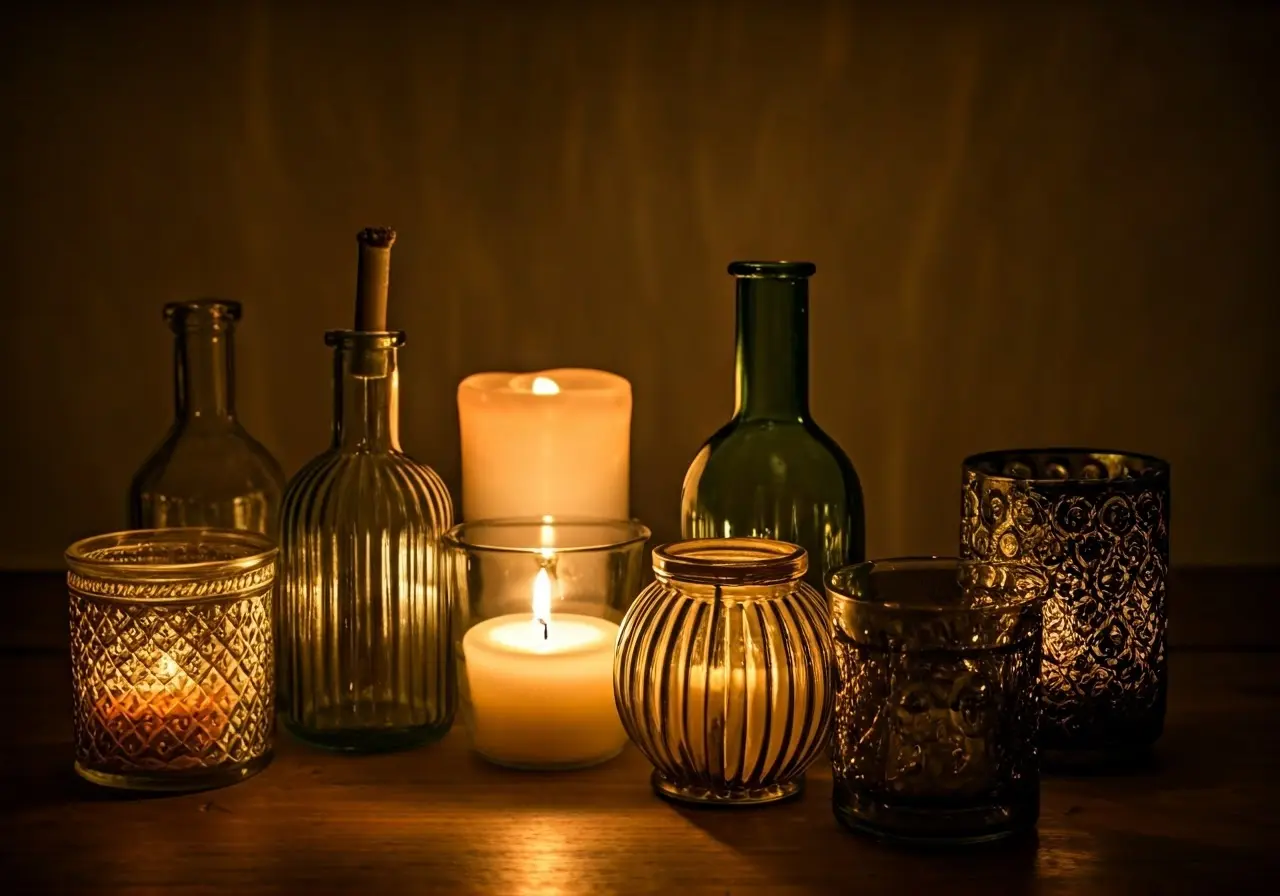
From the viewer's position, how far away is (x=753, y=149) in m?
1.03

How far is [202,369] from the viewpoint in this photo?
945mm

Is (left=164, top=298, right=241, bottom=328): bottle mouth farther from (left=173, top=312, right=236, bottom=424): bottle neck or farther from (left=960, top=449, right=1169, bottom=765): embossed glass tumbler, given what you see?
(left=960, top=449, right=1169, bottom=765): embossed glass tumbler

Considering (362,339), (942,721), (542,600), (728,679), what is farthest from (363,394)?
(942,721)

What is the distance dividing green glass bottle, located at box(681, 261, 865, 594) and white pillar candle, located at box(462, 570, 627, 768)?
0.12 m

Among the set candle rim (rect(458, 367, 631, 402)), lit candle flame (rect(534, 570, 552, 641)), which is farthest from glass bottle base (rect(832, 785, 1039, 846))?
candle rim (rect(458, 367, 631, 402))

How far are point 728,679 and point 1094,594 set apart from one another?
212 mm

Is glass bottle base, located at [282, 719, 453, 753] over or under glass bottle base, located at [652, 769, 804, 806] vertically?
over

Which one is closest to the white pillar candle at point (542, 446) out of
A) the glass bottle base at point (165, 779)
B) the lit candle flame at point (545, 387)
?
the lit candle flame at point (545, 387)

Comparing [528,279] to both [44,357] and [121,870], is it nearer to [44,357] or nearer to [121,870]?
[44,357]

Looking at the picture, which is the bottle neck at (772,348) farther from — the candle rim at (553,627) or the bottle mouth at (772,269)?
the candle rim at (553,627)

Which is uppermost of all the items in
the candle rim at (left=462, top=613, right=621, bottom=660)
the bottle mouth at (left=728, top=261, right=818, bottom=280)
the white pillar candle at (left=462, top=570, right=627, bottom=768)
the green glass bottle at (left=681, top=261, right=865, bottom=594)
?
the bottle mouth at (left=728, top=261, right=818, bottom=280)

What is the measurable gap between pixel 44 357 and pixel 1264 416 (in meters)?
0.85

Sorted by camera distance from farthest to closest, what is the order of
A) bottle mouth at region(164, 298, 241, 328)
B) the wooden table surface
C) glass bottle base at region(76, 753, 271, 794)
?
bottle mouth at region(164, 298, 241, 328)
glass bottle base at region(76, 753, 271, 794)
the wooden table surface

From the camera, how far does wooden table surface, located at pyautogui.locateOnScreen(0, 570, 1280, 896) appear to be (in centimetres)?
69
